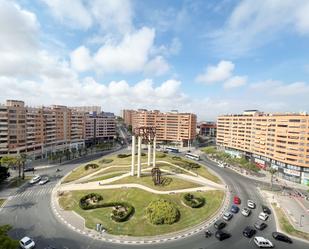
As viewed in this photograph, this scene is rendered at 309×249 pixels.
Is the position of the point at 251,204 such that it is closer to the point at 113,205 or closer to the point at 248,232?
the point at 248,232

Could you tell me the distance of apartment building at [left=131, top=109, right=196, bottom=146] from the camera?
177 meters

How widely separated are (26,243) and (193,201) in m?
44.3

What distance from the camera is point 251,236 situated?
4884 cm

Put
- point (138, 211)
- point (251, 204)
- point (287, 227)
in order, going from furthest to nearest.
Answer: point (251, 204) → point (138, 211) → point (287, 227)

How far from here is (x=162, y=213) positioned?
5316 centimetres

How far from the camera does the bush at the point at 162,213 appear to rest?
52.1 meters

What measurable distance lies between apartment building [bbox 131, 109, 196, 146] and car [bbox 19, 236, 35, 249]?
140 metres

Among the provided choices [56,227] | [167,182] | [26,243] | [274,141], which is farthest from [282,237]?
[274,141]

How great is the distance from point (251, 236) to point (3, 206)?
230 feet

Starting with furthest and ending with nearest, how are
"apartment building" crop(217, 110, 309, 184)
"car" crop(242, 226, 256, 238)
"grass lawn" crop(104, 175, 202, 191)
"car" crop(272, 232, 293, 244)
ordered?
"apartment building" crop(217, 110, 309, 184), "grass lawn" crop(104, 175, 202, 191), "car" crop(242, 226, 256, 238), "car" crop(272, 232, 293, 244)

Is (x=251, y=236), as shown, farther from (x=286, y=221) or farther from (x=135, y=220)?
(x=135, y=220)

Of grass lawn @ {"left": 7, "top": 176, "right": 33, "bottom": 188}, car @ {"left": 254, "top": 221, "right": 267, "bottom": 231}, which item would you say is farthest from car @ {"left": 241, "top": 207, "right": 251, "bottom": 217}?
grass lawn @ {"left": 7, "top": 176, "right": 33, "bottom": 188}

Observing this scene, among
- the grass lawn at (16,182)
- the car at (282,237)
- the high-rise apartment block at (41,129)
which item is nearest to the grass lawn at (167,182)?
the car at (282,237)

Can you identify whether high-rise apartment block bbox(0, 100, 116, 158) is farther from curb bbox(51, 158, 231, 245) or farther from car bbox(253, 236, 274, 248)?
car bbox(253, 236, 274, 248)
